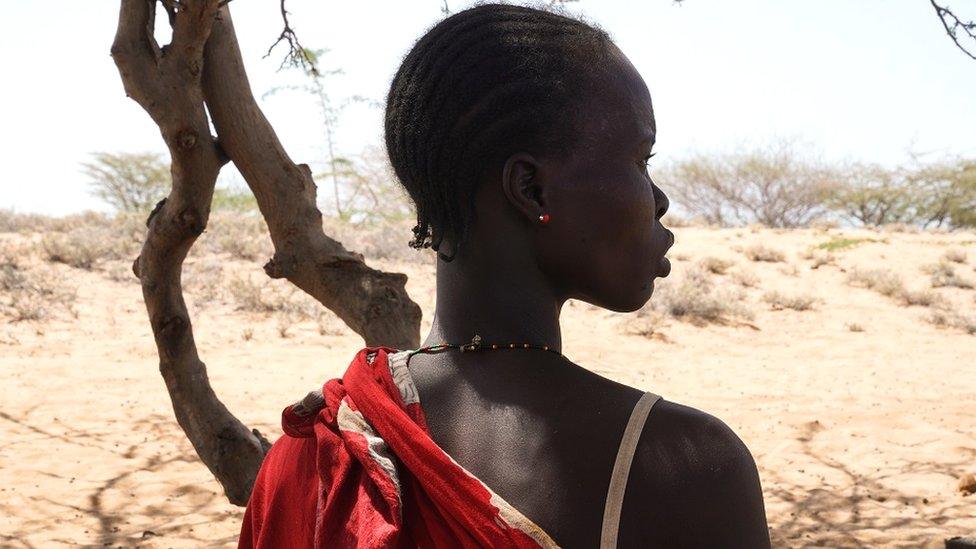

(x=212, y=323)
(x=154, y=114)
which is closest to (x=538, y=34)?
(x=154, y=114)

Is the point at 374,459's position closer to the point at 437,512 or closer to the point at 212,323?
the point at 437,512

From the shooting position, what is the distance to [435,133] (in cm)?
117

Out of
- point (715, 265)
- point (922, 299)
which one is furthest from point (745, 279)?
point (922, 299)

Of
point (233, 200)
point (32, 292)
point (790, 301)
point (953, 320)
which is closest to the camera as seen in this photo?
point (32, 292)

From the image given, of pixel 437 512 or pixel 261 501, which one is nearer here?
pixel 437 512

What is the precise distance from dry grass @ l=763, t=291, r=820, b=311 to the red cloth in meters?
10.7

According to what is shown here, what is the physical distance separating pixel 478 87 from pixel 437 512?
473mm

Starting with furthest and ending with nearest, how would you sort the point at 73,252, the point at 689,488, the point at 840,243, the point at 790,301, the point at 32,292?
1. the point at 840,243
2. the point at 73,252
3. the point at 790,301
4. the point at 32,292
5. the point at 689,488

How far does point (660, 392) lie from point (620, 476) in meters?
6.83

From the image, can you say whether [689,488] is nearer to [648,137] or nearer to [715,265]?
[648,137]

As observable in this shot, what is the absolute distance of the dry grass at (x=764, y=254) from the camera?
1373 cm

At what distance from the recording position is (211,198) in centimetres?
308

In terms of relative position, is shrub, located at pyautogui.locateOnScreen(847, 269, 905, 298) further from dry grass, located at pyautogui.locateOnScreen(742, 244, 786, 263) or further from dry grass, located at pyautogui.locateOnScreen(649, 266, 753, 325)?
dry grass, located at pyautogui.locateOnScreen(649, 266, 753, 325)

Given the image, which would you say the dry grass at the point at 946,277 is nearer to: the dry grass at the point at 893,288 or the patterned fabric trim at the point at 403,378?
the dry grass at the point at 893,288
